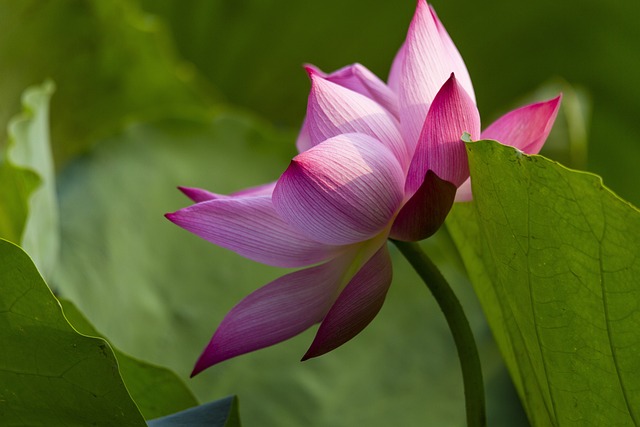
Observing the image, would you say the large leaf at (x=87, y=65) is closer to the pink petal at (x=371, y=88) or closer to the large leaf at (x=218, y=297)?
the large leaf at (x=218, y=297)

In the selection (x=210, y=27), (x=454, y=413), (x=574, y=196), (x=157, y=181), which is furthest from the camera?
(x=210, y=27)

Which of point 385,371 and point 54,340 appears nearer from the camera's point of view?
Result: point 54,340

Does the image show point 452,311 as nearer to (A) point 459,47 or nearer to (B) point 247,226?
(B) point 247,226

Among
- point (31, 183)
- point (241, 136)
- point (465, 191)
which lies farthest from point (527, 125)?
point (241, 136)

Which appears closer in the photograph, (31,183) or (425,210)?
(425,210)

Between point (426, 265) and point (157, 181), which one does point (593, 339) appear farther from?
point (157, 181)

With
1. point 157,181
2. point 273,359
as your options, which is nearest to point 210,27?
point 157,181

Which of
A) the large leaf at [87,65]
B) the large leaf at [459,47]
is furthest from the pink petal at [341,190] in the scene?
the large leaf at [459,47]
